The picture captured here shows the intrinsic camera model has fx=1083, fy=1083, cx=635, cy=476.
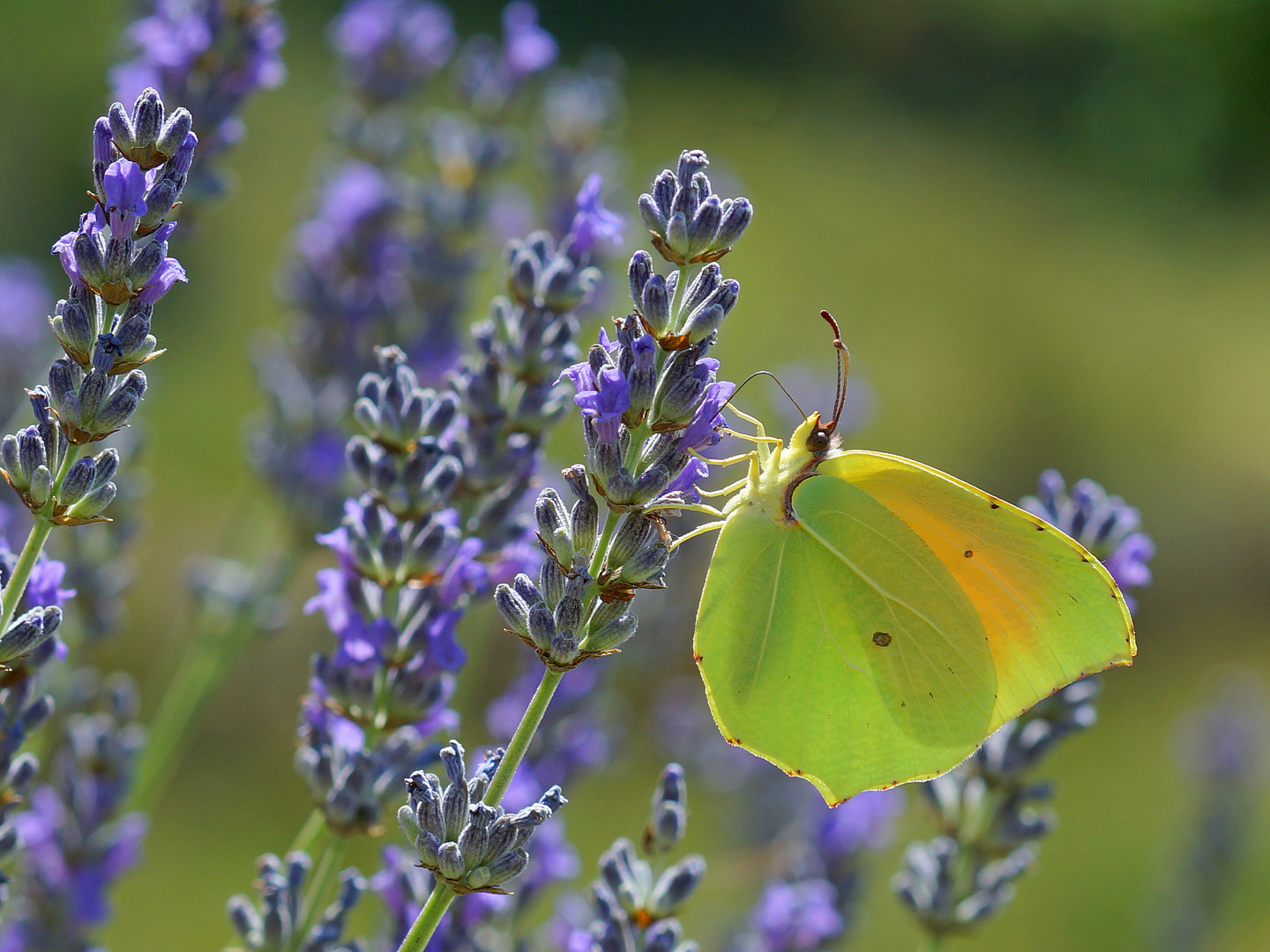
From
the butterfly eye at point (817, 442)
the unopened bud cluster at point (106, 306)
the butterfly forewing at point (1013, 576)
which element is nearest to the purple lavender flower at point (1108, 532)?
the butterfly forewing at point (1013, 576)

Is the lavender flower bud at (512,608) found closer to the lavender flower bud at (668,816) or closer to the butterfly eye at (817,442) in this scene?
the lavender flower bud at (668,816)

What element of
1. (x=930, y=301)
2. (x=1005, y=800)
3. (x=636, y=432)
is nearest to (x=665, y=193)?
(x=636, y=432)

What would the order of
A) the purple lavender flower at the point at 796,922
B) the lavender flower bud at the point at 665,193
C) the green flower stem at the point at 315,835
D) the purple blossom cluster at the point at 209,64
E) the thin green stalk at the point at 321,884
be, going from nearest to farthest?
the lavender flower bud at the point at 665,193
the thin green stalk at the point at 321,884
the green flower stem at the point at 315,835
the purple lavender flower at the point at 796,922
the purple blossom cluster at the point at 209,64

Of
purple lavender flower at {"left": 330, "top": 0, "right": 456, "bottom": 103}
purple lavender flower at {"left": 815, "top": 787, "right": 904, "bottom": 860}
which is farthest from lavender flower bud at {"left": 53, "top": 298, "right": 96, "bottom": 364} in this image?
purple lavender flower at {"left": 330, "top": 0, "right": 456, "bottom": 103}

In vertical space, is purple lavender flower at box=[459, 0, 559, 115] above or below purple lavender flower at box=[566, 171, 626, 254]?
above

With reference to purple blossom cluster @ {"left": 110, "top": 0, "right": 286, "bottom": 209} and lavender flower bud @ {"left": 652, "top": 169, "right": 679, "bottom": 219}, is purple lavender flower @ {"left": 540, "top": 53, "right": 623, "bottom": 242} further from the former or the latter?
lavender flower bud @ {"left": 652, "top": 169, "right": 679, "bottom": 219}

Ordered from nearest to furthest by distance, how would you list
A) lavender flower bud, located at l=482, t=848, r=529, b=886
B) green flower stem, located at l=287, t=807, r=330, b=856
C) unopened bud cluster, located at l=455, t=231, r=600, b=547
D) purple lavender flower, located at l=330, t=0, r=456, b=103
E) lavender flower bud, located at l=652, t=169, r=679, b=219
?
lavender flower bud, located at l=482, t=848, r=529, b=886 < lavender flower bud, located at l=652, t=169, r=679, b=219 < green flower stem, located at l=287, t=807, r=330, b=856 < unopened bud cluster, located at l=455, t=231, r=600, b=547 < purple lavender flower, located at l=330, t=0, r=456, b=103

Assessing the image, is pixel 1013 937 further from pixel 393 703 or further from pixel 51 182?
pixel 51 182
